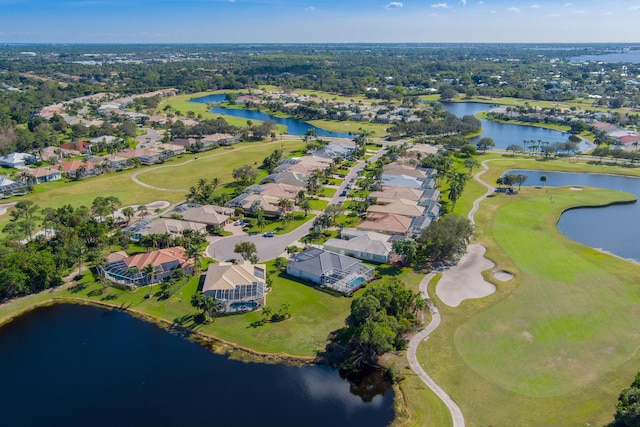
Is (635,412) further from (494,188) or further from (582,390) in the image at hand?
(494,188)

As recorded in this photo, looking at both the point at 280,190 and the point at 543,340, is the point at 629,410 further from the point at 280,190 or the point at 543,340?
the point at 280,190

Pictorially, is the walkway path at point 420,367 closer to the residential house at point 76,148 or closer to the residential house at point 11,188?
the residential house at point 11,188

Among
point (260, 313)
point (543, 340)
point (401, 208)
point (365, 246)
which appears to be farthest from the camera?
point (401, 208)

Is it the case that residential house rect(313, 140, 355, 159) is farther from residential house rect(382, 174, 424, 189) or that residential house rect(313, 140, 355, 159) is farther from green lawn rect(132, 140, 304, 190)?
residential house rect(382, 174, 424, 189)

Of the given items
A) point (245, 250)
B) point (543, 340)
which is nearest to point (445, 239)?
point (543, 340)

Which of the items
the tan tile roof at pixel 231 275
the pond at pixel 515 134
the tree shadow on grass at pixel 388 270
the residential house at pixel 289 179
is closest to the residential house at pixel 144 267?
the tan tile roof at pixel 231 275

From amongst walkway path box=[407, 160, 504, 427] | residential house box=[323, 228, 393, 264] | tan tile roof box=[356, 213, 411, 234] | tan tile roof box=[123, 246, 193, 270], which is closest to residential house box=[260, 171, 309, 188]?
tan tile roof box=[356, 213, 411, 234]

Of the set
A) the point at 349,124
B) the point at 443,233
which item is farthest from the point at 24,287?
the point at 349,124

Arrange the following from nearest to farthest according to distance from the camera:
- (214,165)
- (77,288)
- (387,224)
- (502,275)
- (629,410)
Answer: (629,410)
(77,288)
(502,275)
(387,224)
(214,165)
